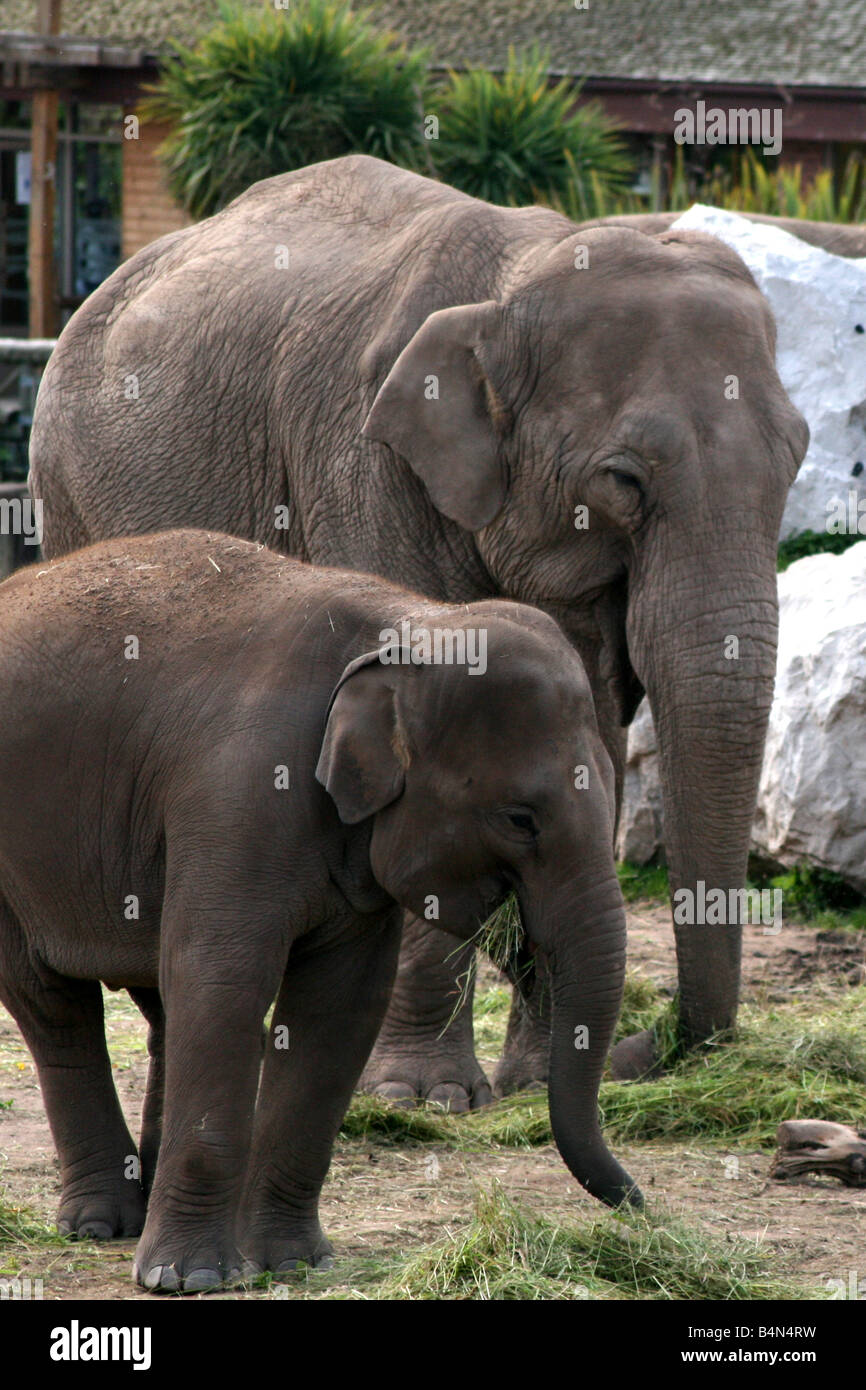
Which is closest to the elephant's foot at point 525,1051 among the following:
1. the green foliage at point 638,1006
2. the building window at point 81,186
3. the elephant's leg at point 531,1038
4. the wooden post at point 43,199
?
the elephant's leg at point 531,1038

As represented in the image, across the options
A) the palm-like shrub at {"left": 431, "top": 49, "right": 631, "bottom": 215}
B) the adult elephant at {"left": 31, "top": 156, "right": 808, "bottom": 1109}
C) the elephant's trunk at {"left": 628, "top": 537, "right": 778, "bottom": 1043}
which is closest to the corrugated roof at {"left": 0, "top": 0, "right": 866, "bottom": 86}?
the palm-like shrub at {"left": 431, "top": 49, "right": 631, "bottom": 215}

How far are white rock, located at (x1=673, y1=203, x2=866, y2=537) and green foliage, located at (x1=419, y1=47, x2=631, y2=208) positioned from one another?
7.36 metres

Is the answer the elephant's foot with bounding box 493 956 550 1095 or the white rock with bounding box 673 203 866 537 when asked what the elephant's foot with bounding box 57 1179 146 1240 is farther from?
the white rock with bounding box 673 203 866 537

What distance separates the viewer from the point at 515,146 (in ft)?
63.6

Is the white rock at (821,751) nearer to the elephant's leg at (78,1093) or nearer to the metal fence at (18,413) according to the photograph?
the elephant's leg at (78,1093)

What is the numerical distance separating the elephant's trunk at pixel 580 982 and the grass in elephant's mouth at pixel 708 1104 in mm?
1615

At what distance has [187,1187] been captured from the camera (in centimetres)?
448

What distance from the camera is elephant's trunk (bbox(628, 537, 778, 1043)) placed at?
6.13 m

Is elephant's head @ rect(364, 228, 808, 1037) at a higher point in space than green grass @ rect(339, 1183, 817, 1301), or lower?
higher

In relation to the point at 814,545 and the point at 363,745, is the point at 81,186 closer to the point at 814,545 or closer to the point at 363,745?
the point at 814,545

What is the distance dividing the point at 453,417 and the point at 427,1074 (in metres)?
2.04

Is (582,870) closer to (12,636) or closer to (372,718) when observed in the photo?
(372,718)

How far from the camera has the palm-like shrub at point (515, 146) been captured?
19.4m

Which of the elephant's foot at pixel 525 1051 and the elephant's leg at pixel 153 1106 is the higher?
the elephant's leg at pixel 153 1106
